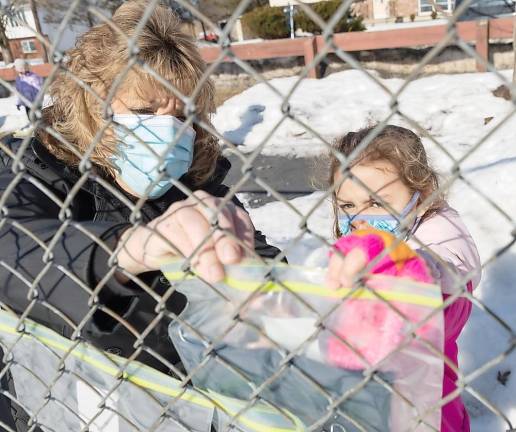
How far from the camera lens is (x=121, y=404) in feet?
4.71

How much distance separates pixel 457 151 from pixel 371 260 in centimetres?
545

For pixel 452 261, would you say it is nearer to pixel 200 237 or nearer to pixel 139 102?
pixel 200 237

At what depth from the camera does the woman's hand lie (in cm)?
103

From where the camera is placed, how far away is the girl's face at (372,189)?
173 centimetres

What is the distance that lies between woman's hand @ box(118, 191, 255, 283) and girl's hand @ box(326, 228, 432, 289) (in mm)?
172

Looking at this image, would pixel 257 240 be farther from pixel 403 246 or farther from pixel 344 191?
pixel 403 246

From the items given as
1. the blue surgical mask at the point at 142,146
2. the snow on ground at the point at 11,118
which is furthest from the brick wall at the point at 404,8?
the blue surgical mask at the point at 142,146

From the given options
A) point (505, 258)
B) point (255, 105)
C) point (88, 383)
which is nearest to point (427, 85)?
point (255, 105)

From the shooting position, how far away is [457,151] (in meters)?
5.98

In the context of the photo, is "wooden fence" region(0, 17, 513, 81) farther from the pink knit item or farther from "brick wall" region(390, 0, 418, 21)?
"brick wall" region(390, 0, 418, 21)

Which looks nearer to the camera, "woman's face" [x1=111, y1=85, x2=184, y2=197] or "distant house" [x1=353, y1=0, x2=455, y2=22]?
"woman's face" [x1=111, y1=85, x2=184, y2=197]

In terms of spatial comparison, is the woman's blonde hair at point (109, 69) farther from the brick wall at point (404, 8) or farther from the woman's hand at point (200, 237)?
the brick wall at point (404, 8)

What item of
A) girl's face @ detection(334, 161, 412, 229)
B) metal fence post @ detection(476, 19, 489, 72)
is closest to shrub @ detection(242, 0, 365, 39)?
metal fence post @ detection(476, 19, 489, 72)

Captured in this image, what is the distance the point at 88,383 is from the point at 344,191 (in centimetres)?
95
